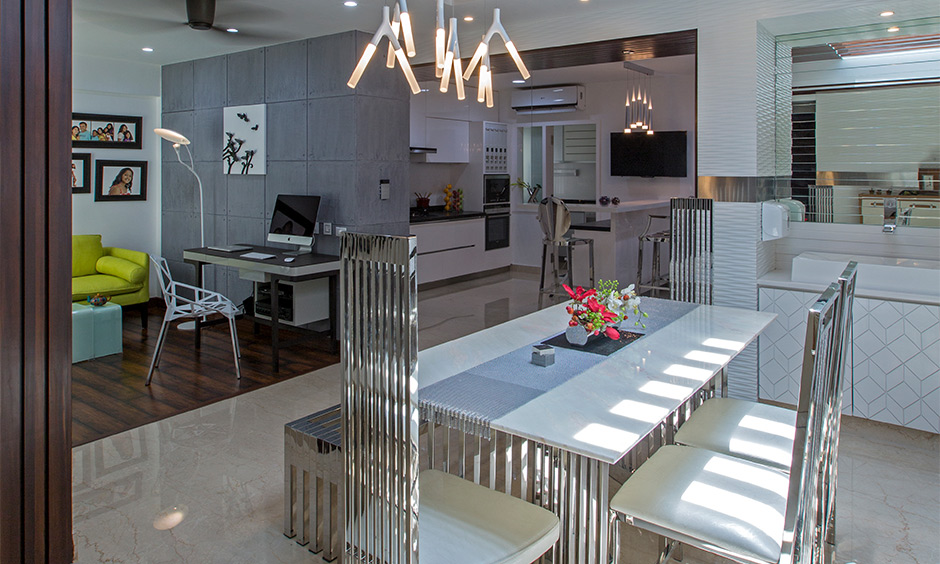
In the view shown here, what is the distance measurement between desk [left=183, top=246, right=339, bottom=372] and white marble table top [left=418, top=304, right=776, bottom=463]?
7.22 feet

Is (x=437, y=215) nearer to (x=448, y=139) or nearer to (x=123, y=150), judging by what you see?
(x=448, y=139)

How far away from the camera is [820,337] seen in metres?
1.52

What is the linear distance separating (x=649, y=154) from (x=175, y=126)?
5.43m

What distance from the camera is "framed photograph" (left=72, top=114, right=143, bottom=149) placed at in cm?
→ 641

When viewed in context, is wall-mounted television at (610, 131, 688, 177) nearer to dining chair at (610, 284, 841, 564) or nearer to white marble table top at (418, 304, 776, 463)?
white marble table top at (418, 304, 776, 463)

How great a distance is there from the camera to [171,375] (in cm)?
459

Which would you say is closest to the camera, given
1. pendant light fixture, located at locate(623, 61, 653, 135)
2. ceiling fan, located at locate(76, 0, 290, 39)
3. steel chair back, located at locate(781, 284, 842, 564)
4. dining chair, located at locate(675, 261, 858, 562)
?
steel chair back, located at locate(781, 284, 842, 564)

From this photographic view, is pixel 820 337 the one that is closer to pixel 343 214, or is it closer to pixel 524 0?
pixel 524 0

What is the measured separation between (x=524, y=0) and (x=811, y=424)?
3553mm

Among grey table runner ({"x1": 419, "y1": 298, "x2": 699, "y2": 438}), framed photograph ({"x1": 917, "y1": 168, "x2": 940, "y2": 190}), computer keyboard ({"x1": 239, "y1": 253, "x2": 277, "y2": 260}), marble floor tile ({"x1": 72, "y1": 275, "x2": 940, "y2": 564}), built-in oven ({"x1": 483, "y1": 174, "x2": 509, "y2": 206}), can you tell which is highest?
built-in oven ({"x1": 483, "y1": 174, "x2": 509, "y2": 206})

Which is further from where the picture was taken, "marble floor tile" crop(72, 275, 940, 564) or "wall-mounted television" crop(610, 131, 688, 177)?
"wall-mounted television" crop(610, 131, 688, 177)

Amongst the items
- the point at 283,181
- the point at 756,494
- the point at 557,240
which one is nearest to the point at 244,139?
the point at 283,181

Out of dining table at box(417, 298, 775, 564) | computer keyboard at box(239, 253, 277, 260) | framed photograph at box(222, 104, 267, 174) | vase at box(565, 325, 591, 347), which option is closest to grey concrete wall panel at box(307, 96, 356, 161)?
framed photograph at box(222, 104, 267, 174)

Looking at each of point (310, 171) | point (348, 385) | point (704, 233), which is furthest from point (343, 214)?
point (348, 385)
